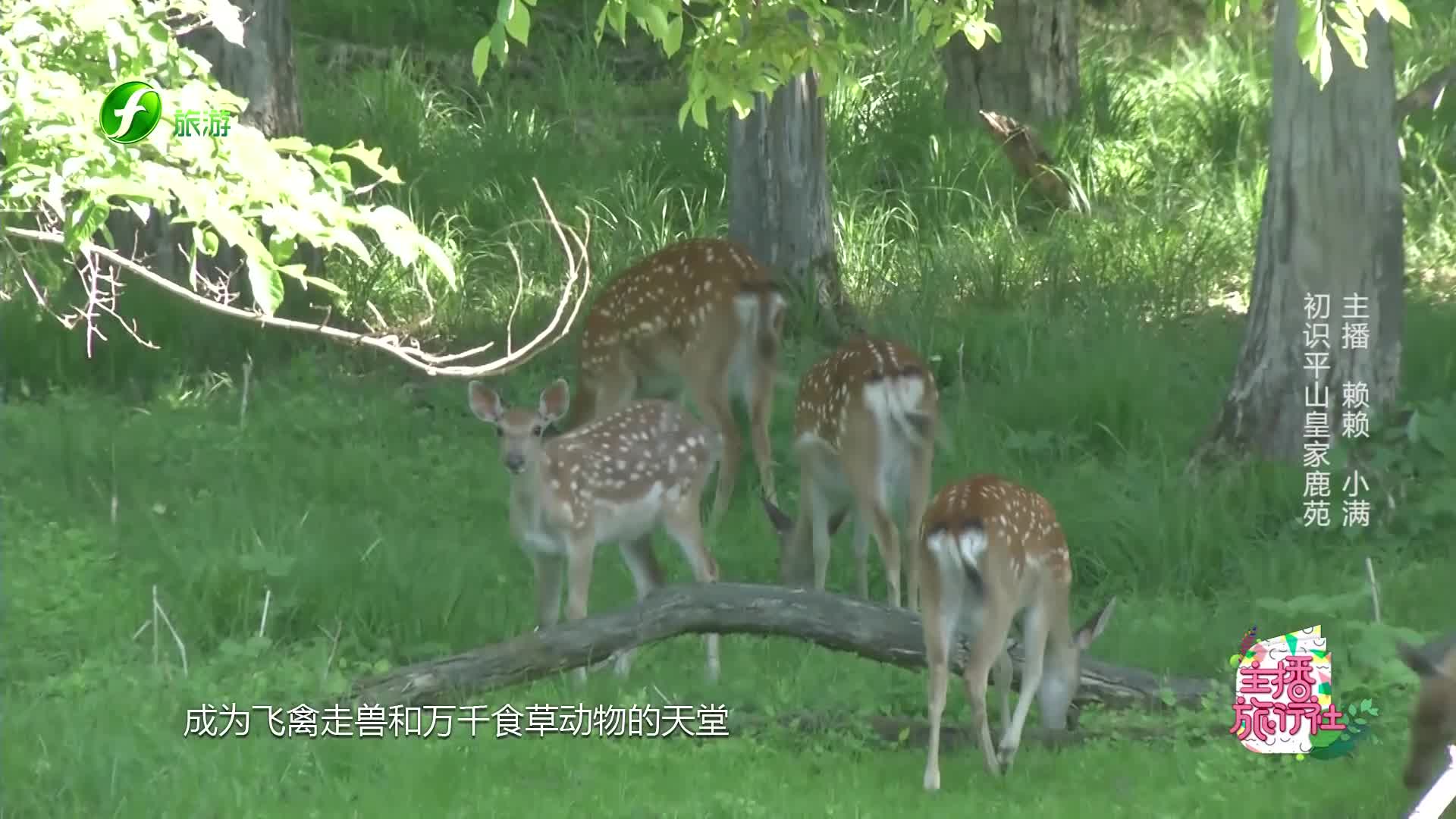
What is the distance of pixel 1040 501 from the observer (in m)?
7.01

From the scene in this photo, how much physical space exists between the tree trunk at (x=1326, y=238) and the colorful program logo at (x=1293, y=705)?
88.8 inches

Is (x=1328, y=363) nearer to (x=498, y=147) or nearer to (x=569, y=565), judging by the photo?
(x=569, y=565)

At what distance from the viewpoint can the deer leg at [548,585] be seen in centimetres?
781

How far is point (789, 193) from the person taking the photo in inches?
456

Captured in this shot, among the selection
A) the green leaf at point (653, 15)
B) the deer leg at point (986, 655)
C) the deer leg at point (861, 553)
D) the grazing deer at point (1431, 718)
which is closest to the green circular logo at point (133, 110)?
the green leaf at point (653, 15)

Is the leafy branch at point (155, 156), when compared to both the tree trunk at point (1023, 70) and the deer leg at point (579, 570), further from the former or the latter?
the tree trunk at point (1023, 70)

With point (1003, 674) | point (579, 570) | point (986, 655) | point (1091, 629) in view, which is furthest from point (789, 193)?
point (986, 655)

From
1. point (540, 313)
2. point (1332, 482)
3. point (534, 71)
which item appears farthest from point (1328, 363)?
point (534, 71)

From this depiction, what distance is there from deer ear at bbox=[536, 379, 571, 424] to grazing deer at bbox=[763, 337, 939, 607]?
937 mm

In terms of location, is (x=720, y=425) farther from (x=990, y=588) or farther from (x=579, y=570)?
(x=990, y=588)

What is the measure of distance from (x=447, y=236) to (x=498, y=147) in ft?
3.49

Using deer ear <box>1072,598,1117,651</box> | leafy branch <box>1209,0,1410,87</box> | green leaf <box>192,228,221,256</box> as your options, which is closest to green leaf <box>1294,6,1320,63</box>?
leafy branch <box>1209,0,1410,87</box>

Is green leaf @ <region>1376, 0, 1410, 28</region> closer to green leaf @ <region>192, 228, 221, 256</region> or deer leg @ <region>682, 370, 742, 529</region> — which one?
green leaf @ <region>192, 228, 221, 256</region>

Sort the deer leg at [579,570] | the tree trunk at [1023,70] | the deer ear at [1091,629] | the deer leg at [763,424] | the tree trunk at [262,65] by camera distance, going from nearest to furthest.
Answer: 1. the deer ear at [1091,629]
2. the deer leg at [579,570]
3. the deer leg at [763,424]
4. the tree trunk at [262,65]
5. the tree trunk at [1023,70]
